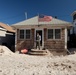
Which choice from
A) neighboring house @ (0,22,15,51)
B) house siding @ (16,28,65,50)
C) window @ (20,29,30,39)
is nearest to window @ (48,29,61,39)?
house siding @ (16,28,65,50)

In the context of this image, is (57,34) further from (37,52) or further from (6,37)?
(6,37)

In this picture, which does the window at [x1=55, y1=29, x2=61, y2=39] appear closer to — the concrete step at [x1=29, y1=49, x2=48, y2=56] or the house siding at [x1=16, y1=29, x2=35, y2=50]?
the concrete step at [x1=29, y1=49, x2=48, y2=56]

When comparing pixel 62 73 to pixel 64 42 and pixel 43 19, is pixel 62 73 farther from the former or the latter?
pixel 43 19

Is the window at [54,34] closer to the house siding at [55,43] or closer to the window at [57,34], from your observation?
the window at [57,34]

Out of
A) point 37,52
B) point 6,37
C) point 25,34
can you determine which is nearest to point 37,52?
point 37,52

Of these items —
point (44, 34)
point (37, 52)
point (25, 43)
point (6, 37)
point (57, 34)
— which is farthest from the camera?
point (6, 37)

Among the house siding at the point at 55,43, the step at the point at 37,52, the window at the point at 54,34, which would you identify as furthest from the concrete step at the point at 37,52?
the window at the point at 54,34

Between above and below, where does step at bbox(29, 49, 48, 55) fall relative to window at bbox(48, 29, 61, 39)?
below

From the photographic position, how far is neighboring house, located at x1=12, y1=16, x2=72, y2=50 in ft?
62.3

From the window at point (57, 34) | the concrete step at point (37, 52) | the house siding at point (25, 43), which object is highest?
the window at point (57, 34)

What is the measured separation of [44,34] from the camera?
765 inches

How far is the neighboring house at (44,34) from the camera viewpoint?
19.0 meters

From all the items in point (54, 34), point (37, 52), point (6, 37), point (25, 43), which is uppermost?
point (54, 34)

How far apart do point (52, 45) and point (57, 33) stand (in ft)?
4.91
